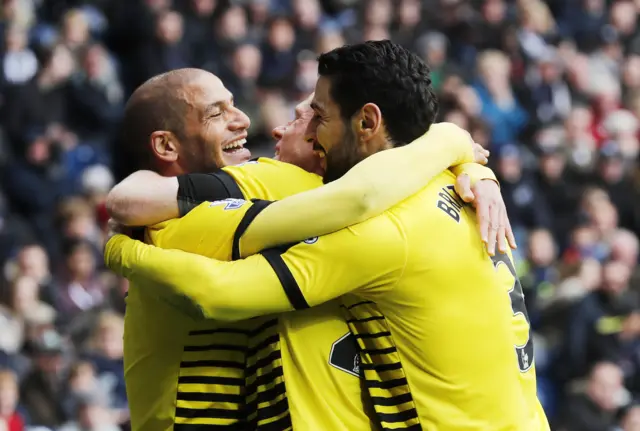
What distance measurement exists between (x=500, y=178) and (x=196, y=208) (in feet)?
24.8

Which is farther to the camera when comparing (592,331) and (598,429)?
(592,331)

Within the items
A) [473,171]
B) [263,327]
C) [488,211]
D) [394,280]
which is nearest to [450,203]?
[488,211]

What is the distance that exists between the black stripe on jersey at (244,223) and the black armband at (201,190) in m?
0.14

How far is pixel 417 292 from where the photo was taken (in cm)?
391

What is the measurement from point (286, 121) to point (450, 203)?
21.8 ft

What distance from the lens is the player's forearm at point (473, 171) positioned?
416 cm

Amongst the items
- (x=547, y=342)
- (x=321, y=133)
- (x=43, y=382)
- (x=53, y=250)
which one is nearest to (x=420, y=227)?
(x=321, y=133)

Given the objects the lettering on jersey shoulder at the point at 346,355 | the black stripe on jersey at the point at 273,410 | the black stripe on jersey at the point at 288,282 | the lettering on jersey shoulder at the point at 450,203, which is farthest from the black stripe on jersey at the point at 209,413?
the lettering on jersey shoulder at the point at 450,203

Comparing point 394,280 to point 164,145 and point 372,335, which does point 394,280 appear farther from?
point 164,145

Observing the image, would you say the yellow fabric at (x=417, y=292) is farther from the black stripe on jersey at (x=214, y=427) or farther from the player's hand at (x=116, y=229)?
the black stripe on jersey at (x=214, y=427)

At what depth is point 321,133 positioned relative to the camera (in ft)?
13.6

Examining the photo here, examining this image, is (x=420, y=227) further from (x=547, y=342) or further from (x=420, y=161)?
(x=547, y=342)

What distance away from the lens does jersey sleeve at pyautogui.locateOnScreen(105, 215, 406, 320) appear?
382 centimetres

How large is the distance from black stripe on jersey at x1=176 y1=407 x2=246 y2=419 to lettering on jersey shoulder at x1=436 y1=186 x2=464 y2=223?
0.88 m
